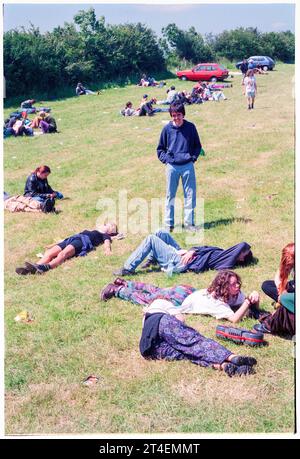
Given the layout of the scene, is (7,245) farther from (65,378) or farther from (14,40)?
(14,40)

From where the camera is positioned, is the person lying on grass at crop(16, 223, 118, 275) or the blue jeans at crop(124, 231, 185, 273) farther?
the person lying on grass at crop(16, 223, 118, 275)

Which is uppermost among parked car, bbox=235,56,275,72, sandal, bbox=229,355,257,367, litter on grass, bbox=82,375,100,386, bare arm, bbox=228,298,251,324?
parked car, bbox=235,56,275,72

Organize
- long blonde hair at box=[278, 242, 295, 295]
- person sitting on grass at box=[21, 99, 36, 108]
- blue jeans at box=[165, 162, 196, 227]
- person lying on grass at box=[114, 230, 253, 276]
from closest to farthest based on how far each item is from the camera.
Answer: long blonde hair at box=[278, 242, 295, 295], person lying on grass at box=[114, 230, 253, 276], blue jeans at box=[165, 162, 196, 227], person sitting on grass at box=[21, 99, 36, 108]

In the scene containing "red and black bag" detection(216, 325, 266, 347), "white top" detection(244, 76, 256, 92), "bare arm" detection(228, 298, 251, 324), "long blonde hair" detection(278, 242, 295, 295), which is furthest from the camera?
"white top" detection(244, 76, 256, 92)

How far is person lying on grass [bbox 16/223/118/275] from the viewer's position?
7.29m

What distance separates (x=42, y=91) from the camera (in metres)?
29.7

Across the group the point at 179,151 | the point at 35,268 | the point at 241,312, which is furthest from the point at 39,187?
the point at 241,312

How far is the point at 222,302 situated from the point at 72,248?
9.74ft

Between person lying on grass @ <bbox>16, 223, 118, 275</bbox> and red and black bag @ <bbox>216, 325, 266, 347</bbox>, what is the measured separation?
3059mm

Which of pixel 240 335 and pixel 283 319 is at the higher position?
pixel 283 319

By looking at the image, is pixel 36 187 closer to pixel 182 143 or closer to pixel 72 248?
pixel 72 248

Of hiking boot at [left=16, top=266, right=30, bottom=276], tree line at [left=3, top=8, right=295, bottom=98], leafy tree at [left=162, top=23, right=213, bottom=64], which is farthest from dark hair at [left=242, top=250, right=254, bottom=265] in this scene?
leafy tree at [left=162, top=23, right=213, bottom=64]

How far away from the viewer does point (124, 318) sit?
229 inches

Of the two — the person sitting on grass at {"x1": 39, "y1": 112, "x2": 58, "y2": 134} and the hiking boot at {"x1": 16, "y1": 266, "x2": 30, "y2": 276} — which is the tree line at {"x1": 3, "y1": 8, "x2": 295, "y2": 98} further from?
the hiking boot at {"x1": 16, "y1": 266, "x2": 30, "y2": 276}
